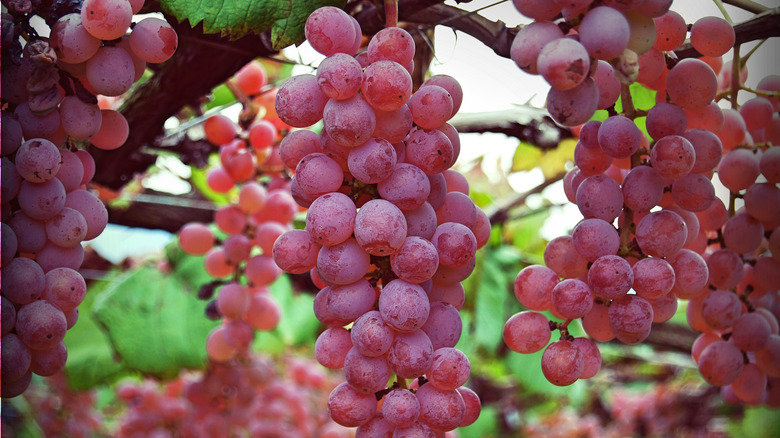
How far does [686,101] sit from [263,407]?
1230 mm

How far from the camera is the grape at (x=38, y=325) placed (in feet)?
1.35

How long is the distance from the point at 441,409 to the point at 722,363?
28 cm

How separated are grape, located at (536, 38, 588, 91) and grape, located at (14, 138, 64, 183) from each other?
0.33 m

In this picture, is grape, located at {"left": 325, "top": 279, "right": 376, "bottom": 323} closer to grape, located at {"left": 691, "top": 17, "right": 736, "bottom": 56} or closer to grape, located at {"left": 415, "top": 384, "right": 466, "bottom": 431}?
grape, located at {"left": 415, "top": 384, "right": 466, "bottom": 431}

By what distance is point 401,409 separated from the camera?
0.38 meters

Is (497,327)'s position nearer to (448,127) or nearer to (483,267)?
(483,267)

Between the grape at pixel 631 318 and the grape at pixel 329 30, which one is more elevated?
the grape at pixel 329 30

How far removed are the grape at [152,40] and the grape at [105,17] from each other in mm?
21

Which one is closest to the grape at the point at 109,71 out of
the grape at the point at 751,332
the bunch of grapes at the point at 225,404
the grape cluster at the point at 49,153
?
the grape cluster at the point at 49,153

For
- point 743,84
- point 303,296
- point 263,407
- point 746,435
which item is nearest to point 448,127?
point 743,84

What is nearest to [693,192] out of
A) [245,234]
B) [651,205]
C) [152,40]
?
[651,205]

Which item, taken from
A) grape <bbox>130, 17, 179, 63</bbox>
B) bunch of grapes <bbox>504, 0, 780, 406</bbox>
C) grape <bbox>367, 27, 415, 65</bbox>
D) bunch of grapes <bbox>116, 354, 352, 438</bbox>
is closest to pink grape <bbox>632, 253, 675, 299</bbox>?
bunch of grapes <bbox>504, 0, 780, 406</bbox>

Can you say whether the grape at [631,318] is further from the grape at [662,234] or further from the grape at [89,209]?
the grape at [89,209]

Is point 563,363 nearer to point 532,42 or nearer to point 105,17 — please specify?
point 532,42
